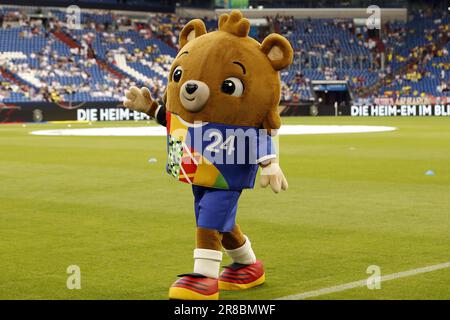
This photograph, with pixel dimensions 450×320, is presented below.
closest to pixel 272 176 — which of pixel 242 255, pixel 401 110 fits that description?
pixel 242 255

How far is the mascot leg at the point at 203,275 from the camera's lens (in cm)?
618

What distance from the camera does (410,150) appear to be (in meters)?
22.5

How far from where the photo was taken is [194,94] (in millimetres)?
6535

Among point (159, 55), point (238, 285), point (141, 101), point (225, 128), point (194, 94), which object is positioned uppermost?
point (194, 94)

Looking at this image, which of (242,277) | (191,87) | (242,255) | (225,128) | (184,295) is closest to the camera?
(184,295)

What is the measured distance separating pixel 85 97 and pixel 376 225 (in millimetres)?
43854

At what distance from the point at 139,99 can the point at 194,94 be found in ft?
3.17

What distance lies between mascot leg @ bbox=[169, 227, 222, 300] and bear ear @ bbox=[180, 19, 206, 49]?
1820 millimetres

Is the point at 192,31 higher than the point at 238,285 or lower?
higher

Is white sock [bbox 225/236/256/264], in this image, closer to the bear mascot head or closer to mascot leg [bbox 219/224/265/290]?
mascot leg [bbox 219/224/265/290]

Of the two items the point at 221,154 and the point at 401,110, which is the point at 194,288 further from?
the point at 401,110

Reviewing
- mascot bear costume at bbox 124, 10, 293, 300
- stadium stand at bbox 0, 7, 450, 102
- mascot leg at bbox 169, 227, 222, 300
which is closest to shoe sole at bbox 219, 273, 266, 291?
mascot bear costume at bbox 124, 10, 293, 300

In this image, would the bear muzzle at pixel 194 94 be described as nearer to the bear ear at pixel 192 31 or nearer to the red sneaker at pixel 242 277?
the bear ear at pixel 192 31

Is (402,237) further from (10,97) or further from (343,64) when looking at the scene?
(343,64)
